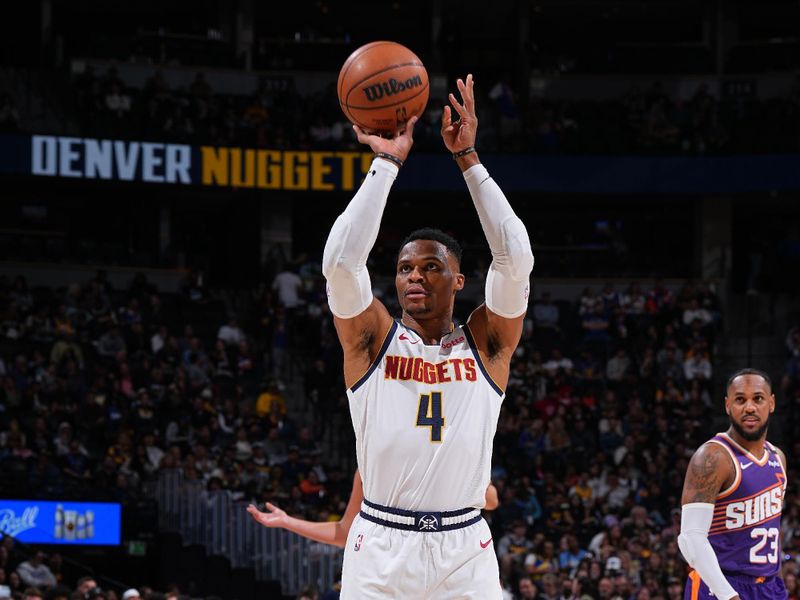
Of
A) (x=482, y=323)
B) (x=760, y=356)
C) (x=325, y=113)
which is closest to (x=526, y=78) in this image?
(x=325, y=113)

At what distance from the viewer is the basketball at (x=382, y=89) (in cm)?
559

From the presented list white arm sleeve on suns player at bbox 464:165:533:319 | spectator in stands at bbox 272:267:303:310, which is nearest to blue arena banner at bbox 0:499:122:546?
spectator in stands at bbox 272:267:303:310

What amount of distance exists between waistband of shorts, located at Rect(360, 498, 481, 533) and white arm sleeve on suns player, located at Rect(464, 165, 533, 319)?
891 mm

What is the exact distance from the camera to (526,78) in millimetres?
29469

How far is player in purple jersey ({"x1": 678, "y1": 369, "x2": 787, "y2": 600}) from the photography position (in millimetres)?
7535

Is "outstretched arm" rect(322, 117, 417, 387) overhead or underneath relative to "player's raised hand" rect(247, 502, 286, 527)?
overhead

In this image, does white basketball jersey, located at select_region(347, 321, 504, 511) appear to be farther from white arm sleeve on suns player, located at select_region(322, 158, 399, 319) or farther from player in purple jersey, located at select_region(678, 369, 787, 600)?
player in purple jersey, located at select_region(678, 369, 787, 600)

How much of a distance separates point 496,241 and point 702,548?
2791 mm

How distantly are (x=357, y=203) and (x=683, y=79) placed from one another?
2523 cm

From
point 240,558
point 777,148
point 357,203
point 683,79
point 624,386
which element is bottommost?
point 240,558

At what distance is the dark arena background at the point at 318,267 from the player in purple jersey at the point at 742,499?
6883mm

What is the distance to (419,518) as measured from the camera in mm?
5398

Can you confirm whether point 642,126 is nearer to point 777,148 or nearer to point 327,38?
point 777,148

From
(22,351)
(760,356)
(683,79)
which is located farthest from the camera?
(683,79)
